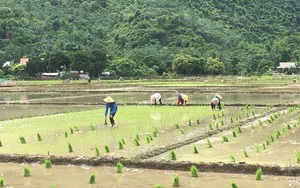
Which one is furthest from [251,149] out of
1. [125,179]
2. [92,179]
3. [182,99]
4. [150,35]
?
[150,35]

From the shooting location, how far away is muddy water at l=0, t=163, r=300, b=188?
8000 millimetres

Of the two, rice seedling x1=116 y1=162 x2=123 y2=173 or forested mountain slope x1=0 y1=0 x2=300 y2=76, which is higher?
forested mountain slope x1=0 y1=0 x2=300 y2=76

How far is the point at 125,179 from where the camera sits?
854 cm

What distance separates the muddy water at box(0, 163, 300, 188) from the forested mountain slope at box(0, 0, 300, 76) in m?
53.5

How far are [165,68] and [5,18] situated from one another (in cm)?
4788

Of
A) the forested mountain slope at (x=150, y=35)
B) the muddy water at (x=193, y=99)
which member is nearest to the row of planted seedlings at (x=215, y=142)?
the muddy water at (x=193, y=99)

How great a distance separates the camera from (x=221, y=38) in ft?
329

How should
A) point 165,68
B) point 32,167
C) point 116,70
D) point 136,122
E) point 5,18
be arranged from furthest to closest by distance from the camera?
point 5,18 → point 165,68 → point 116,70 → point 136,122 → point 32,167

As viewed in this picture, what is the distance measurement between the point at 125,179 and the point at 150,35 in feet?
294

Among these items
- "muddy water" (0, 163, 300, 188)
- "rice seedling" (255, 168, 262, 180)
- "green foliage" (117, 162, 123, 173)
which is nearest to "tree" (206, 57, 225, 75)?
"muddy water" (0, 163, 300, 188)

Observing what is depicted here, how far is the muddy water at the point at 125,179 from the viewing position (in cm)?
800

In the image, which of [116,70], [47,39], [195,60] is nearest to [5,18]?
[47,39]

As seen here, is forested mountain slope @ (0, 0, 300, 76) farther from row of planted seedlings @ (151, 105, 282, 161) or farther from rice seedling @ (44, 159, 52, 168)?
rice seedling @ (44, 159, 52, 168)

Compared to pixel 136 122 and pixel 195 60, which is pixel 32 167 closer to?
pixel 136 122
